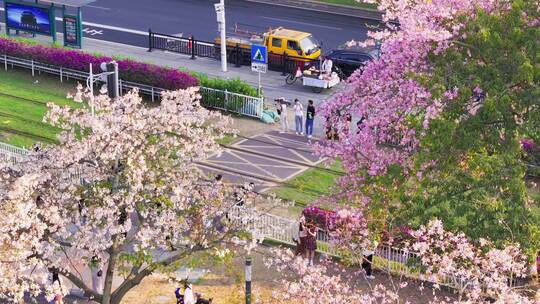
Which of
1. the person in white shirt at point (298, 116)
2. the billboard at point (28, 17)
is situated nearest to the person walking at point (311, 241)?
the person in white shirt at point (298, 116)

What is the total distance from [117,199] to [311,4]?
120ft

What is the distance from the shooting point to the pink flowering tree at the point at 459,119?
19.2 meters

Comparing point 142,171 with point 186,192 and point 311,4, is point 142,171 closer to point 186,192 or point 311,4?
point 186,192

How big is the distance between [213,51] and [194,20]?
7.10 metres

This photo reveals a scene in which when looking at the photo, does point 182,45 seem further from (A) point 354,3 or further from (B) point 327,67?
(A) point 354,3

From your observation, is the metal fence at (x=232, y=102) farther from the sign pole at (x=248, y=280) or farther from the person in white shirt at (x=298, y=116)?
the sign pole at (x=248, y=280)

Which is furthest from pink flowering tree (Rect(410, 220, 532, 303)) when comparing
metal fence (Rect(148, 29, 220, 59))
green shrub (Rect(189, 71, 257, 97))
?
metal fence (Rect(148, 29, 220, 59))

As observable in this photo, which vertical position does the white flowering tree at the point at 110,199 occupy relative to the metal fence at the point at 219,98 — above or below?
above

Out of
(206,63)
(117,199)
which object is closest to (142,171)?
(117,199)

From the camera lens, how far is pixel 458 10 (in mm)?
21750

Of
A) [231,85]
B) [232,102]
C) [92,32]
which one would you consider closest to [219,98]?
[232,102]

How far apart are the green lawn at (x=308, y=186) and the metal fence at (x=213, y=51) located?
36.5 feet

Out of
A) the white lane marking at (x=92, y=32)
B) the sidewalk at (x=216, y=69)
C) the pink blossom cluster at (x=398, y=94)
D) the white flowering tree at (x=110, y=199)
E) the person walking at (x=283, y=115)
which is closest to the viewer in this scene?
the white flowering tree at (x=110, y=199)

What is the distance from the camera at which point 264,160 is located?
32.9m
